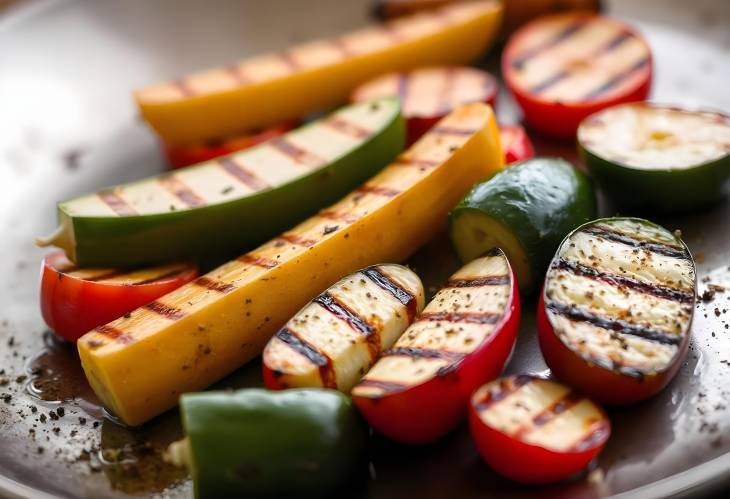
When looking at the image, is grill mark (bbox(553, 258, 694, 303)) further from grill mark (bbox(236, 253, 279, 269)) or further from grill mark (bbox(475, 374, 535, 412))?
grill mark (bbox(236, 253, 279, 269))

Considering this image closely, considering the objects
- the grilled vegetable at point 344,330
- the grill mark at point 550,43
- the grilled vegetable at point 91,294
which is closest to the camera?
the grilled vegetable at point 344,330

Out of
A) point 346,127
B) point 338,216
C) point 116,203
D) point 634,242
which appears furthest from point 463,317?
point 116,203

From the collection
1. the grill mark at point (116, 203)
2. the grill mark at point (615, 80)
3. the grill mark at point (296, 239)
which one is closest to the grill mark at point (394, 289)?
the grill mark at point (296, 239)

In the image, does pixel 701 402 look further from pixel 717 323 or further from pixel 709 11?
pixel 709 11

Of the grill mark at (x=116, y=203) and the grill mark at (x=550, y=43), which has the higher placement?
the grill mark at (x=550, y=43)

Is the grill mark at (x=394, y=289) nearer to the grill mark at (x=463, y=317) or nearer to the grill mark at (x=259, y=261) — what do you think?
the grill mark at (x=463, y=317)

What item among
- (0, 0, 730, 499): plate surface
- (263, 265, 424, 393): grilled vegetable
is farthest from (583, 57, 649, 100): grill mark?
(263, 265, 424, 393): grilled vegetable
